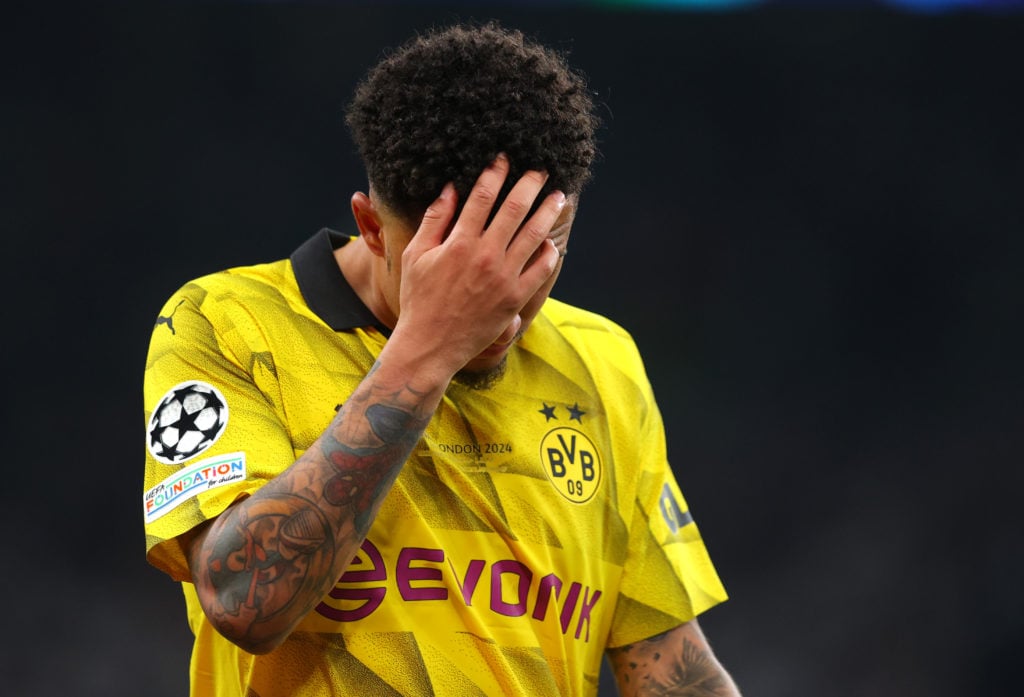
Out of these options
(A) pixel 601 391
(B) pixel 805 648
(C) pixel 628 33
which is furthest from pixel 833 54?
(A) pixel 601 391

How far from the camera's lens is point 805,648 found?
162 inches

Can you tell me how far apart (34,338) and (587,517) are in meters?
2.51

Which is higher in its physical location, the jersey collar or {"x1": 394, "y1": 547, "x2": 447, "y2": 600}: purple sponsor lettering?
the jersey collar

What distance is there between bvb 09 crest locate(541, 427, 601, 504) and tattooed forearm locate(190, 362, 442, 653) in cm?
35

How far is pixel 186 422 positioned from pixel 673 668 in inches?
31.3

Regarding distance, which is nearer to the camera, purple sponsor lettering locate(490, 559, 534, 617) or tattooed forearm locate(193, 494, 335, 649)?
tattooed forearm locate(193, 494, 335, 649)

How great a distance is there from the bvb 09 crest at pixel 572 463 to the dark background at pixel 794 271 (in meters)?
2.26

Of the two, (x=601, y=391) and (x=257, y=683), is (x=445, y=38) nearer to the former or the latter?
(x=601, y=391)

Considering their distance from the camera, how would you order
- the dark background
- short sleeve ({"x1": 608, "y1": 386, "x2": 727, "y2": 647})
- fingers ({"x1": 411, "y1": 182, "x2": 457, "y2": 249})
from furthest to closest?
the dark background, short sleeve ({"x1": 608, "y1": 386, "x2": 727, "y2": 647}), fingers ({"x1": 411, "y1": 182, "x2": 457, "y2": 249})

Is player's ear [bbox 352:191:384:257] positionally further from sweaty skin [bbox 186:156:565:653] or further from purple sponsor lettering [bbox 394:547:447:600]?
purple sponsor lettering [bbox 394:547:447:600]

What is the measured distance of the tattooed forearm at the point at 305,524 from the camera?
1.43 metres

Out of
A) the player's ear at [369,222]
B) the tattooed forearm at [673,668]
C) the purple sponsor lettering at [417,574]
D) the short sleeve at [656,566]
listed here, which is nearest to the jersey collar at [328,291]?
the player's ear at [369,222]

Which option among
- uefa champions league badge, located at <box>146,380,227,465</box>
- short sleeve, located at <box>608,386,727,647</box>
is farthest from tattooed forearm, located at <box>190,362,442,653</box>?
short sleeve, located at <box>608,386,727,647</box>

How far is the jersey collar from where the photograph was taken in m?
1.77
